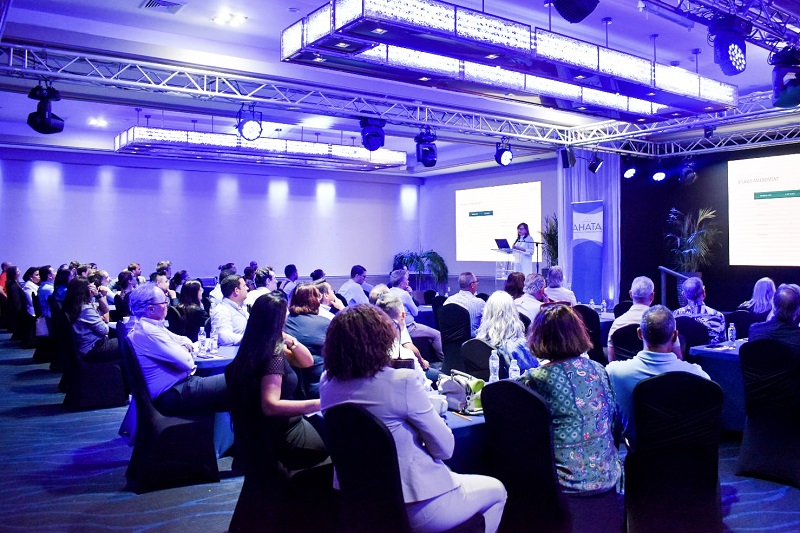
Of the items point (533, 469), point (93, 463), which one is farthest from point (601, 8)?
point (93, 463)

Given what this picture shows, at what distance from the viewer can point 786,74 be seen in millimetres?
6344

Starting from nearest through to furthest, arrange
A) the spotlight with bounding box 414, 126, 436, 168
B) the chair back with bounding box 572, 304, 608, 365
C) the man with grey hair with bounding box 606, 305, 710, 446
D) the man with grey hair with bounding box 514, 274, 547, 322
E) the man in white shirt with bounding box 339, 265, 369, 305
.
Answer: the man with grey hair with bounding box 606, 305, 710, 446 → the man with grey hair with bounding box 514, 274, 547, 322 → the chair back with bounding box 572, 304, 608, 365 → the man in white shirt with bounding box 339, 265, 369, 305 → the spotlight with bounding box 414, 126, 436, 168

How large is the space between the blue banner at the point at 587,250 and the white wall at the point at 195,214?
18.8 ft

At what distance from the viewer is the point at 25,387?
772 centimetres

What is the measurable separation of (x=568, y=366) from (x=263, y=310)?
4.85 ft

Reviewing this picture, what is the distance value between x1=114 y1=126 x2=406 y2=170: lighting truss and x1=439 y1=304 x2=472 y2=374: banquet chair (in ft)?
22.4

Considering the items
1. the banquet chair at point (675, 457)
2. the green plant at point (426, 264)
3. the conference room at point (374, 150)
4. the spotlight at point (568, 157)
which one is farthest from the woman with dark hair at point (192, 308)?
the green plant at point (426, 264)

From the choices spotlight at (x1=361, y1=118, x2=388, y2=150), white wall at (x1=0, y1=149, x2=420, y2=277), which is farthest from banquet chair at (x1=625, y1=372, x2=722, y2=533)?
white wall at (x1=0, y1=149, x2=420, y2=277)

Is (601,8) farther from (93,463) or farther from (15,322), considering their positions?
(15,322)

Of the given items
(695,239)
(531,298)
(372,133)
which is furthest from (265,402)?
(695,239)

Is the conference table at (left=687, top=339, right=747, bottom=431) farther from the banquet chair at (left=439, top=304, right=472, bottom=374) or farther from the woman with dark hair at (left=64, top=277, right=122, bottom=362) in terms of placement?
the woman with dark hair at (left=64, top=277, right=122, bottom=362)

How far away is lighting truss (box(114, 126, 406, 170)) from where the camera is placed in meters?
11.2

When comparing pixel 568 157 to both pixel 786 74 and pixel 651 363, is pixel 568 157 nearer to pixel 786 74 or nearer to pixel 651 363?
pixel 786 74

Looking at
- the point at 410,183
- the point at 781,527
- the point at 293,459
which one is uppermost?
the point at 410,183
